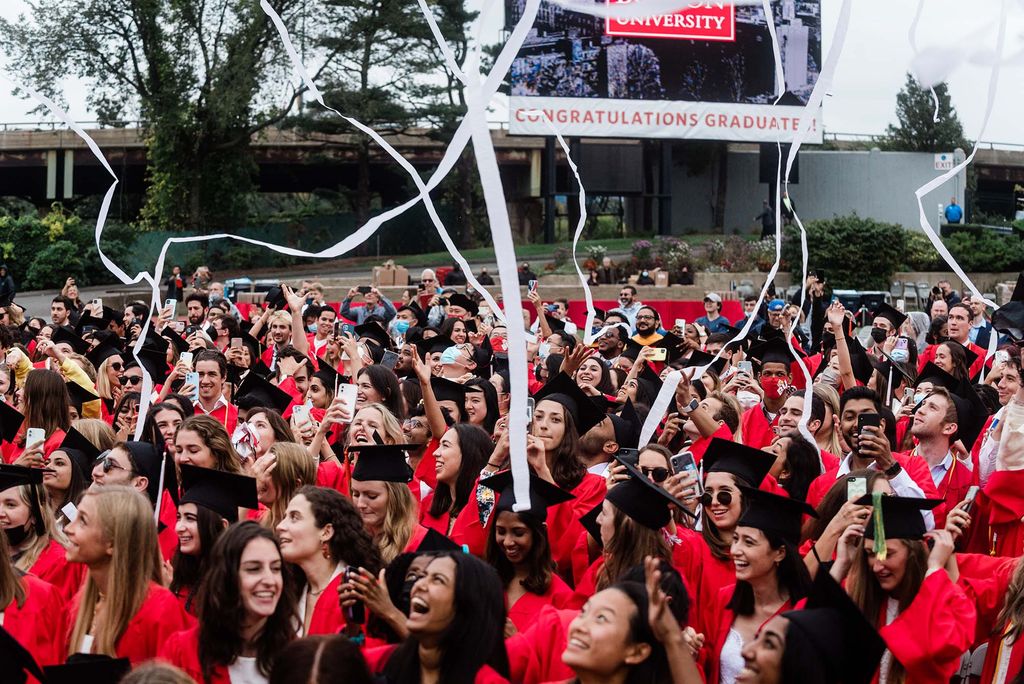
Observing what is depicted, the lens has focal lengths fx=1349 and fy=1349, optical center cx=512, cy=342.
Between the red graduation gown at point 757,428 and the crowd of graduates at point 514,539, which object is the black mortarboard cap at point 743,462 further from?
the red graduation gown at point 757,428

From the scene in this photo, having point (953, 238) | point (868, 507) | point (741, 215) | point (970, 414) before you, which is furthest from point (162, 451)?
point (741, 215)

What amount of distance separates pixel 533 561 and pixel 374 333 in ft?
24.4

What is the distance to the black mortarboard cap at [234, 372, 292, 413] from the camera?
889 cm

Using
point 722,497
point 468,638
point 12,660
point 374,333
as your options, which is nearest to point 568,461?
point 722,497

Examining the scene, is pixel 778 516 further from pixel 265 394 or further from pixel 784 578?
pixel 265 394

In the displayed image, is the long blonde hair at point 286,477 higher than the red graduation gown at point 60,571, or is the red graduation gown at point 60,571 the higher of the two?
the long blonde hair at point 286,477

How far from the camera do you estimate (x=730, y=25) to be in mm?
35219

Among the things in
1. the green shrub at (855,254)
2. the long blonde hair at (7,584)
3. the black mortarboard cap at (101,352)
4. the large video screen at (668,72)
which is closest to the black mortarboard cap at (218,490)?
the long blonde hair at (7,584)

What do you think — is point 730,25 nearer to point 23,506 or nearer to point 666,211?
point 666,211

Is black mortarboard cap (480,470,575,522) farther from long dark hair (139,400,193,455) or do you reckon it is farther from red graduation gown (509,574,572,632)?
long dark hair (139,400,193,455)

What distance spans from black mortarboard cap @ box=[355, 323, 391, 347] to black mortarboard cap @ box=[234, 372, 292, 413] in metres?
3.42

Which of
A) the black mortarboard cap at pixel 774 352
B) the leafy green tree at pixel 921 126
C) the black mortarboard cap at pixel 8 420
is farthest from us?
the leafy green tree at pixel 921 126

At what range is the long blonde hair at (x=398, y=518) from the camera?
18.7 ft

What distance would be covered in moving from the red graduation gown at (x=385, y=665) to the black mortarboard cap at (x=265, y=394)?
15.1ft
